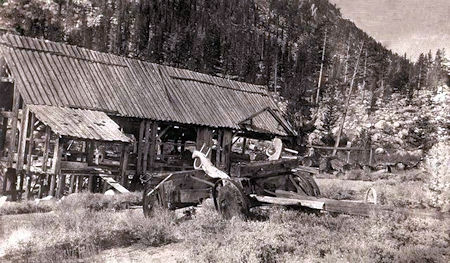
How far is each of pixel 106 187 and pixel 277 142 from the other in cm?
1022

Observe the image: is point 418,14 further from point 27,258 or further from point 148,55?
point 148,55

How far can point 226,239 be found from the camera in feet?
25.0

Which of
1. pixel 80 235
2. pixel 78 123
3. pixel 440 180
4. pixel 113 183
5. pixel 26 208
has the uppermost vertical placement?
pixel 78 123

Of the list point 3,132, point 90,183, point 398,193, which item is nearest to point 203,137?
point 90,183

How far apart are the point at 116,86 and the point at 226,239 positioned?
13876mm

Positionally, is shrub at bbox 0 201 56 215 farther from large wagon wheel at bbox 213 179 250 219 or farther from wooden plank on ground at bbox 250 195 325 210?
wooden plank on ground at bbox 250 195 325 210

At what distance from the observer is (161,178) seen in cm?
1013

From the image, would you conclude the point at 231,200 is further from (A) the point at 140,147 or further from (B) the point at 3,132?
(B) the point at 3,132

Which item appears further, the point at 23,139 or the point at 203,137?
the point at 203,137

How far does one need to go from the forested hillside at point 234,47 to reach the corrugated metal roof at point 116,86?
2025cm

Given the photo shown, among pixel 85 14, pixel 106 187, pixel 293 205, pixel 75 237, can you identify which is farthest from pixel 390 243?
pixel 85 14

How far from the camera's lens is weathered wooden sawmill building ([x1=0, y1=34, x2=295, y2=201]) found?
654 inches

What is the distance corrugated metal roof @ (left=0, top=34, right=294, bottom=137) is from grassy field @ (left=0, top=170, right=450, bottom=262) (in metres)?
8.00

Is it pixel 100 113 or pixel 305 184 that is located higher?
pixel 100 113
